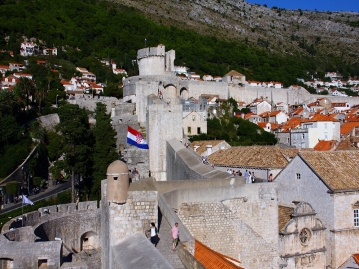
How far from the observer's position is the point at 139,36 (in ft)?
287

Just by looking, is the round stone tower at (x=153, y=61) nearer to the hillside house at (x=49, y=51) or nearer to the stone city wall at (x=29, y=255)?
the stone city wall at (x=29, y=255)

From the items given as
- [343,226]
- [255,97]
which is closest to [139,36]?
[255,97]

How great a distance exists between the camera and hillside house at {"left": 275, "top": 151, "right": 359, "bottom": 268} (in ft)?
60.0

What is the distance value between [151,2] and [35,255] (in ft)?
418

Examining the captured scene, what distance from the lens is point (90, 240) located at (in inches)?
706

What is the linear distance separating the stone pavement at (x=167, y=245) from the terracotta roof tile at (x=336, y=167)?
1148 cm

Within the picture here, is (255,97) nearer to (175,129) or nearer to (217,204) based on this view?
(175,129)

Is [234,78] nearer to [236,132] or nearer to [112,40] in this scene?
[236,132]

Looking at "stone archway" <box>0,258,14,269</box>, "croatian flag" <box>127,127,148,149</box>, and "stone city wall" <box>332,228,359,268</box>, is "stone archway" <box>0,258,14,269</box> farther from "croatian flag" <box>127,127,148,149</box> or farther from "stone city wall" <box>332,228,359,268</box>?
"stone city wall" <box>332,228,359,268</box>

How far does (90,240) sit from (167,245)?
10350 millimetres

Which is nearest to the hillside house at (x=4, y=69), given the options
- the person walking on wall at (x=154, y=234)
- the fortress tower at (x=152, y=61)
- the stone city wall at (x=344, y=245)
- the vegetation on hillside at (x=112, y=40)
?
the vegetation on hillside at (x=112, y=40)

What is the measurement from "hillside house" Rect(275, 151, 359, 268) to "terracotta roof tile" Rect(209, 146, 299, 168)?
2.54m

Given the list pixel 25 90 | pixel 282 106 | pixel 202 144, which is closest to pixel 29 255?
pixel 202 144

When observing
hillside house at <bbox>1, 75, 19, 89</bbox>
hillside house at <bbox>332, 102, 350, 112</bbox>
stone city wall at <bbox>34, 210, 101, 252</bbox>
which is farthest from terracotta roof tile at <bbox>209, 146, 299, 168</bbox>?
hillside house at <bbox>332, 102, 350, 112</bbox>
